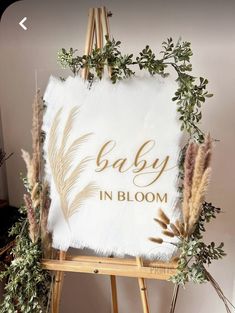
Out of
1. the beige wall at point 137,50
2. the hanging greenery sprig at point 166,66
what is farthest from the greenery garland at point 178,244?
the beige wall at point 137,50

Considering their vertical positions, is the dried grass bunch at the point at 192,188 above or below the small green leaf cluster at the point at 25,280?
above

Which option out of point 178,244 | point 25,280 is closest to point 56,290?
point 25,280

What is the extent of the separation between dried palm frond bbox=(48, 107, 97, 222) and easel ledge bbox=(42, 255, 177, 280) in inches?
5.6

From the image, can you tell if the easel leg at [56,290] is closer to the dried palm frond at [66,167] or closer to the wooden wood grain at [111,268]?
the wooden wood grain at [111,268]

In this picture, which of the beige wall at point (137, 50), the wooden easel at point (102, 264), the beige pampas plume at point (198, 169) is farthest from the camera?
the beige wall at point (137, 50)

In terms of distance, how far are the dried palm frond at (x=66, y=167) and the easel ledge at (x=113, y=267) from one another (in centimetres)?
14

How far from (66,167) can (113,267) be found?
332 millimetres

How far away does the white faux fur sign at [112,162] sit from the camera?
0.97m

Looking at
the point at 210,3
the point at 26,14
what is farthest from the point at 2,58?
the point at 210,3

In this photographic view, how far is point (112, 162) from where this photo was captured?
1005mm

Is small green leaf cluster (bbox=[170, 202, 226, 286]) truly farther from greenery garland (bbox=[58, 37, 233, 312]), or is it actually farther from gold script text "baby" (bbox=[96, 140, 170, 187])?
gold script text "baby" (bbox=[96, 140, 170, 187])

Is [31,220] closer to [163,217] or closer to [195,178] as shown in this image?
[163,217]

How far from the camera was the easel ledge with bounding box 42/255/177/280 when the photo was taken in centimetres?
100

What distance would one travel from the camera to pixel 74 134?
1020 millimetres
